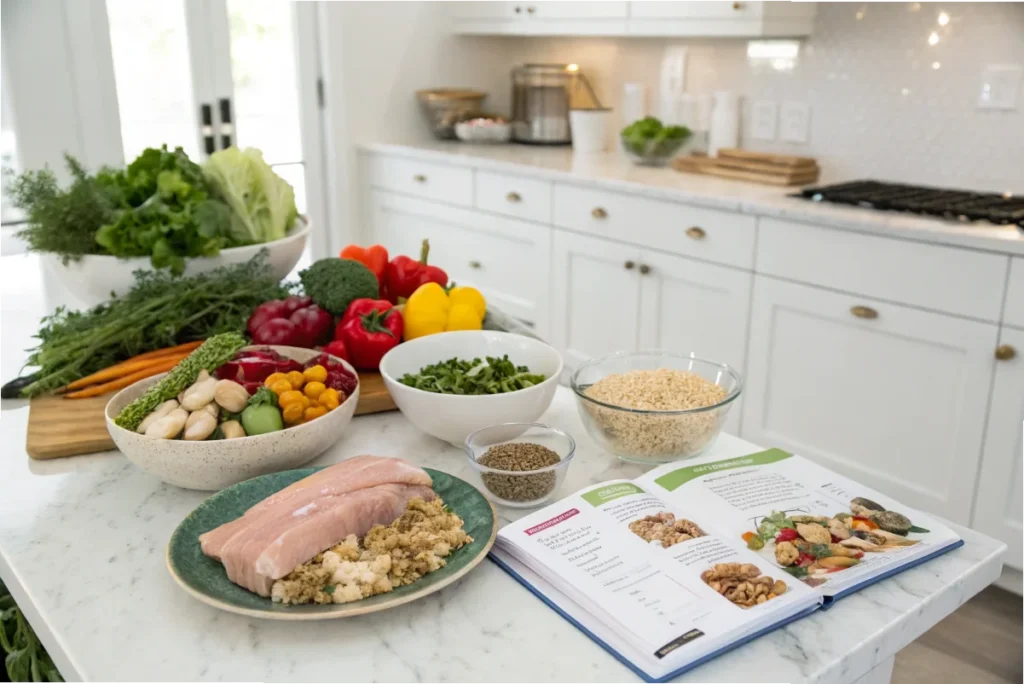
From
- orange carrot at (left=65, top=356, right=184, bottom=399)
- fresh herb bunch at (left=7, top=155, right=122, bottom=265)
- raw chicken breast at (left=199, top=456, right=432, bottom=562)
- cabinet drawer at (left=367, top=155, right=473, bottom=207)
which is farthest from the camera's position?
cabinet drawer at (left=367, top=155, right=473, bottom=207)

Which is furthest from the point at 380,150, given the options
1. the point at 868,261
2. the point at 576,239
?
the point at 868,261

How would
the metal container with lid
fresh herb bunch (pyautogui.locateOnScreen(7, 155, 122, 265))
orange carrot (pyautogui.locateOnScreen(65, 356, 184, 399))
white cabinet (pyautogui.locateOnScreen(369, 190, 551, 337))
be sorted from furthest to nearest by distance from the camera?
1. the metal container with lid
2. white cabinet (pyautogui.locateOnScreen(369, 190, 551, 337))
3. fresh herb bunch (pyautogui.locateOnScreen(7, 155, 122, 265))
4. orange carrot (pyautogui.locateOnScreen(65, 356, 184, 399))

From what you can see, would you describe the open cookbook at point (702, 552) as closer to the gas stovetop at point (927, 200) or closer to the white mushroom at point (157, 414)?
the white mushroom at point (157, 414)

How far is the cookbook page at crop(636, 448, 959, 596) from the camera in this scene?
96 cm

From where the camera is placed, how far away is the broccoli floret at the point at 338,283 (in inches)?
62.2

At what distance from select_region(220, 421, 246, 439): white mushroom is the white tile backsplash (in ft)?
8.03

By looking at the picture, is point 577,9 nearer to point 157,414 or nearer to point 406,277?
point 406,277

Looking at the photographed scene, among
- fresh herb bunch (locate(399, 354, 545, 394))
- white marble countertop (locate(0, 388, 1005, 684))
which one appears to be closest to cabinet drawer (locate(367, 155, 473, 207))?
fresh herb bunch (locate(399, 354, 545, 394))

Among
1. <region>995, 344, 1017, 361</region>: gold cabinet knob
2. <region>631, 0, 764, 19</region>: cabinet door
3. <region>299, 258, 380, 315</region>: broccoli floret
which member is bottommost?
<region>995, 344, 1017, 361</region>: gold cabinet knob

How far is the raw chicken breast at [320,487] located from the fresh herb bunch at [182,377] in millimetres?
243

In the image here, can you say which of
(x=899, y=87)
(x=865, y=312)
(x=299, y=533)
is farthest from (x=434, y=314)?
(x=899, y=87)

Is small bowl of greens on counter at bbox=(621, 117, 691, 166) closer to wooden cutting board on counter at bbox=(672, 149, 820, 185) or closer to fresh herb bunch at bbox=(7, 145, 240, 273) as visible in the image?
wooden cutting board on counter at bbox=(672, 149, 820, 185)

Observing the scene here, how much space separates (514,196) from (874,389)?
1.54m

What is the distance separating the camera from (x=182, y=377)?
1.19 m
